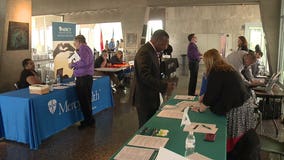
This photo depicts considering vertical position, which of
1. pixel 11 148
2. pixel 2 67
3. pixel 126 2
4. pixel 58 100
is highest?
pixel 126 2

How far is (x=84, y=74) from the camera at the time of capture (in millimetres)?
4273

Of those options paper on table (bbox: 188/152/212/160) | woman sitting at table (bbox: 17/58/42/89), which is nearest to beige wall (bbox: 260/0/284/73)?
woman sitting at table (bbox: 17/58/42/89)

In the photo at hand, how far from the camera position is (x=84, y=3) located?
30.8 feet

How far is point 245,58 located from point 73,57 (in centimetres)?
270

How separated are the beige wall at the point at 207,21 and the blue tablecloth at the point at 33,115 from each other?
11549mm

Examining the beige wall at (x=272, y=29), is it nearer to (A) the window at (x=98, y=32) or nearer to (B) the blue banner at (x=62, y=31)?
(B) the blue banner at (x=62, y=31)

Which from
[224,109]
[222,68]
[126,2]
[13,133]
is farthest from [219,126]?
[126,2]

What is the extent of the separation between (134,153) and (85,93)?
9.21 feet

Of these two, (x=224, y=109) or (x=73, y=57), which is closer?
(x=224, y=109)

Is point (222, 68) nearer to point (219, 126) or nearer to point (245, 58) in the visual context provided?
point (219, 126)

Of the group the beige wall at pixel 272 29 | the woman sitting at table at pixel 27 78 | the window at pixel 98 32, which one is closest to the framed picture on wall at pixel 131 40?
the beige wall at pixel 272 29

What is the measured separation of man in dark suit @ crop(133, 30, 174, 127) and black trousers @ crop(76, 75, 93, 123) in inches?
63.7

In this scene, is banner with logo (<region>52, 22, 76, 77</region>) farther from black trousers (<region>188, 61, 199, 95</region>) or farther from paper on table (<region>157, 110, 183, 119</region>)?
paper on table (<region>157, 110, 183, 119</region>)

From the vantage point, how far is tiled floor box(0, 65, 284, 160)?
135 inches
